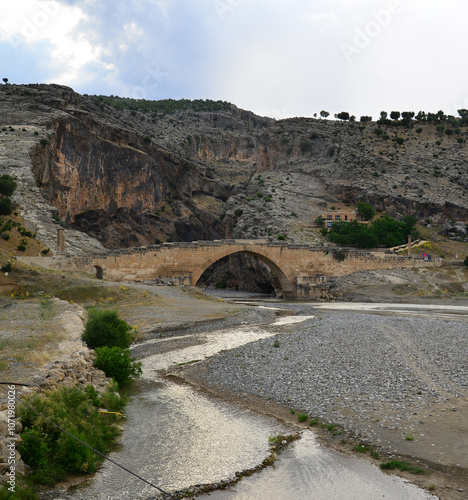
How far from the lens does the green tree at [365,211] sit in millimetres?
72250

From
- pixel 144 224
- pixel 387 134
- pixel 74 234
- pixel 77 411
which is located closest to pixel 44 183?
pixel 74 234

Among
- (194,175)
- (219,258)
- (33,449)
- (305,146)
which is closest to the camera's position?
(33,449)

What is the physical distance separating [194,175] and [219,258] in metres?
52.7

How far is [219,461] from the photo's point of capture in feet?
31.5

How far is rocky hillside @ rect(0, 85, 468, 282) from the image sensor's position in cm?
6519

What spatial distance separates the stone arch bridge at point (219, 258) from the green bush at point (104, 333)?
2436 cm

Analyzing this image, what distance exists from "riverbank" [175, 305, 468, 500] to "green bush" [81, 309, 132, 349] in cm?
277

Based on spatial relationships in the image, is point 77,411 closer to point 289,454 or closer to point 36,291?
point 289,454

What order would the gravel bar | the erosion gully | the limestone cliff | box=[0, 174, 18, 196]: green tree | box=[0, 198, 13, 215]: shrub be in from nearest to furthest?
1. the erosion gully
2. the gravel bar
3. box=[0, 198, 13, 215]: shrub
4. box=[0, 174, 18, 196]: green tree
5. the limestone cliff

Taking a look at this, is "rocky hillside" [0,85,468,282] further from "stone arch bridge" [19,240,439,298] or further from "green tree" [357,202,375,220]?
"stone arch bridge" [19,240,439,298]

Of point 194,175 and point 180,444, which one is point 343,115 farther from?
point 180,444

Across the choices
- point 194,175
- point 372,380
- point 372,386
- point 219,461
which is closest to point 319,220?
point 194,175

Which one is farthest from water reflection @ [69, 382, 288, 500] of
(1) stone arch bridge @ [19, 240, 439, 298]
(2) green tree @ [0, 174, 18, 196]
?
(2) green tree @ [0, 174, 18, 196]

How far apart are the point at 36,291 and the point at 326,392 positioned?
23783mm
